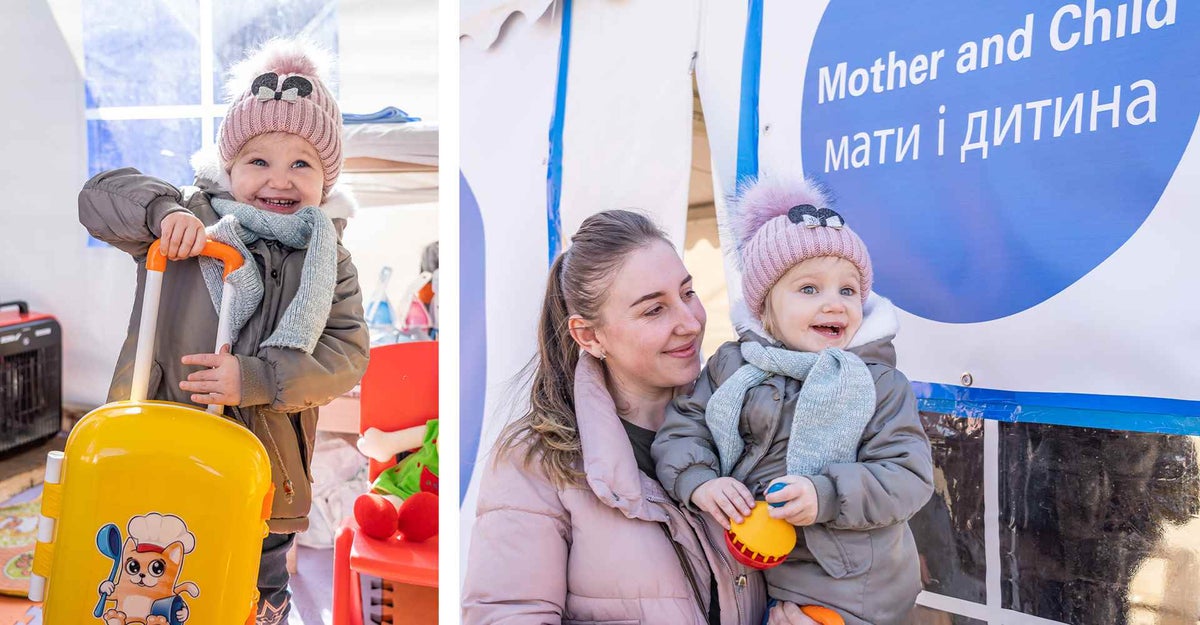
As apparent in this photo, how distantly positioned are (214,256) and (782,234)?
1.16m

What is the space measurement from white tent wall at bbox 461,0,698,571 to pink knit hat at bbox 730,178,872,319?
0.60 feet

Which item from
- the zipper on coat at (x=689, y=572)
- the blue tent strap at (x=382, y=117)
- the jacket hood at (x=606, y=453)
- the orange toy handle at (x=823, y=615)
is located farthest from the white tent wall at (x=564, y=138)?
the orange toy handle at (x=823, y=615)

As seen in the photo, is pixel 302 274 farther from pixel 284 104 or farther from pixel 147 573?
pixel 147 573

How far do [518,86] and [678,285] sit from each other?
622mm

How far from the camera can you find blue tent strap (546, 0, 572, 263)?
1.99m

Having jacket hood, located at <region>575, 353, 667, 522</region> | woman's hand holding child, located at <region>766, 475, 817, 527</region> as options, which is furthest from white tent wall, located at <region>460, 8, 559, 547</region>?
woman's hand holding child, located at <region>766, 475, 817, 527</region>

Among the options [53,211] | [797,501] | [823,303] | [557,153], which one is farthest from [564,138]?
[53,211]

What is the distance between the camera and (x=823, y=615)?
1.57m

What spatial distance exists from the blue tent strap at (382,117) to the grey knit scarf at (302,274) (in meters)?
0.50

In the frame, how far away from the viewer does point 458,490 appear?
2174 millimetres

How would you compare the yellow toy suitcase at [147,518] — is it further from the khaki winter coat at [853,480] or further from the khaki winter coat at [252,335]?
the khaki winter coat at [853,480]

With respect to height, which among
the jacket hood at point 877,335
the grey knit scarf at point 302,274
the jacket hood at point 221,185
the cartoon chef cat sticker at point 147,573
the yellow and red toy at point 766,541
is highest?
the jacket hood at point 221,185

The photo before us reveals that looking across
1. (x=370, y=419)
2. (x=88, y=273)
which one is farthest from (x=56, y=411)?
(x=370, y=419)

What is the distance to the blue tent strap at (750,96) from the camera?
5.95 ft
